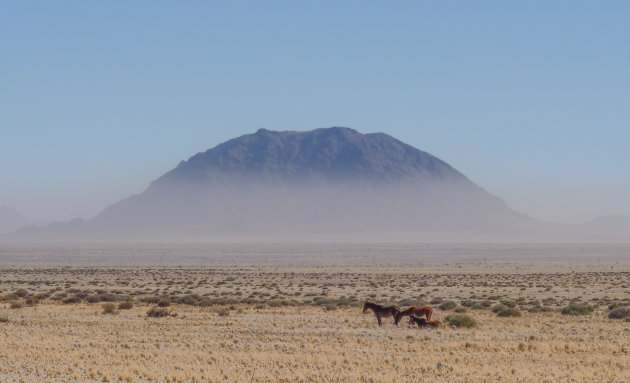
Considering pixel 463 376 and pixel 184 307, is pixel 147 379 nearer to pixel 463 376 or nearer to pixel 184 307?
pixel 463 376

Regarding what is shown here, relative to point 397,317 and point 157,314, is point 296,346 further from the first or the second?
point 157,314

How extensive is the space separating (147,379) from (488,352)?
→ 306 inches

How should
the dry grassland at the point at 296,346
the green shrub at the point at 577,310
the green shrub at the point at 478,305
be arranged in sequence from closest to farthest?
the dry grassland at the point at 296,346
the green shrub at the point at 577,310
the green shrub at the point at 478,305

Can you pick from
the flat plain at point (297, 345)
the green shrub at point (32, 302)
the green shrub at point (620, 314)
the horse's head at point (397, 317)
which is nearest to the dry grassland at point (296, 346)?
the flat plain at point (297, 345)

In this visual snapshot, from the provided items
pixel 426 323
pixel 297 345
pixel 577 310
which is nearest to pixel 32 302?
pixel 297 345

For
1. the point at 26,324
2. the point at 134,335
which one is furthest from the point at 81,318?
the point at 134,335

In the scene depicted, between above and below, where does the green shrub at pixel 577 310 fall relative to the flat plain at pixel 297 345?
above

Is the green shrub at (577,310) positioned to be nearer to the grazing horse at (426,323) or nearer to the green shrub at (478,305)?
the green shrub at (478,305)

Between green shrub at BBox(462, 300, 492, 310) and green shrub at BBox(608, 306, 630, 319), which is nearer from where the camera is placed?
green shrub at BBox(608, 306, 630, 319)

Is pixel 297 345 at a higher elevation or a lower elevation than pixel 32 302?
higher

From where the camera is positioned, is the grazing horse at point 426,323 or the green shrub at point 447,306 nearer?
the grazing horse at point 426,323

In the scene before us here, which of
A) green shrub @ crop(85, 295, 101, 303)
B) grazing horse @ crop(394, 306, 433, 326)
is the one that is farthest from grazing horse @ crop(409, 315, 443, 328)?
→ green shrub @ crop(85, 295, 101, 303)

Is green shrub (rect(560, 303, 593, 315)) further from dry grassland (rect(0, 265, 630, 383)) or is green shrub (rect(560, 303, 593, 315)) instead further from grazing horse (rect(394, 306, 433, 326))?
grazing horse (rect(394, 306, 433, 326))

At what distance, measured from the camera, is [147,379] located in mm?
15250
